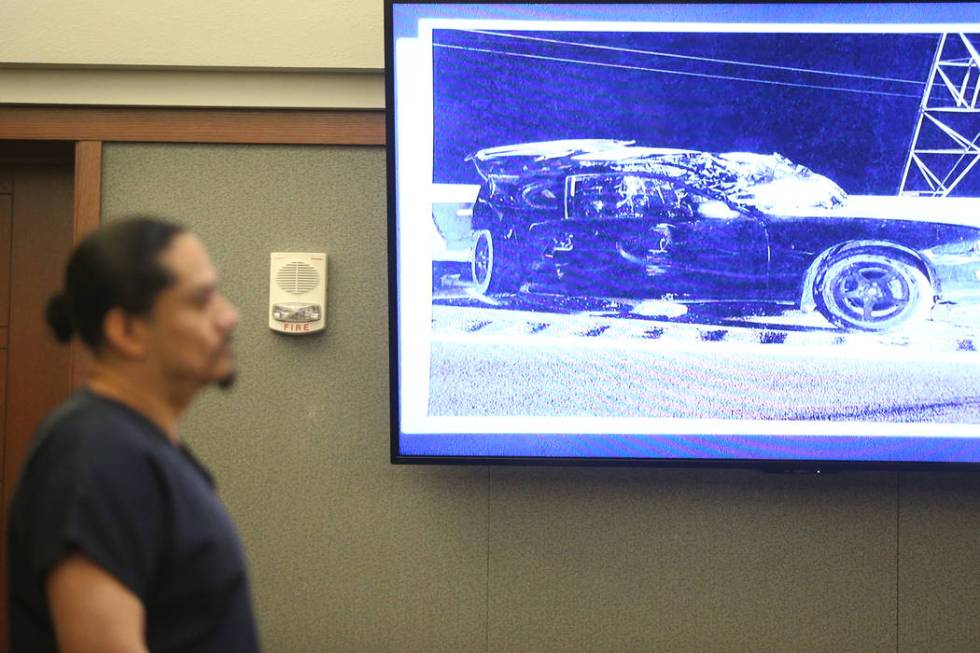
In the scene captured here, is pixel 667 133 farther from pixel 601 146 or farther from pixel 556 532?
pixel 556 532

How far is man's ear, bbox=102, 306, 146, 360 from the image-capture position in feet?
4.07

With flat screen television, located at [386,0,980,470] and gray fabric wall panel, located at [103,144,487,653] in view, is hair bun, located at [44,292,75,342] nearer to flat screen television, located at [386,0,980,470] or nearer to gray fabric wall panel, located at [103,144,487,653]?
flat screen television, located at [386,0,980,470]

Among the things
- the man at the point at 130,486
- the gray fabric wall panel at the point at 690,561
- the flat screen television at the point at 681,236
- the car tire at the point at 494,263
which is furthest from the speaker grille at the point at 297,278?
the man at the point at 130,486

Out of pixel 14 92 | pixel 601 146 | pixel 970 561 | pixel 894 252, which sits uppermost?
pixel 14 92

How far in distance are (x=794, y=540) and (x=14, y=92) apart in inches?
107

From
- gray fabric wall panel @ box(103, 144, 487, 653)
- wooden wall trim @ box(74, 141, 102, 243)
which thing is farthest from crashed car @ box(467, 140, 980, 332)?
wooden wall trim @ box(74, 141, 102, 243)

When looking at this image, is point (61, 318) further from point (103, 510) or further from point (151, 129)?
point (151, 129)

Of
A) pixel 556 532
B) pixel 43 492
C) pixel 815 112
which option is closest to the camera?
pixel 43 492

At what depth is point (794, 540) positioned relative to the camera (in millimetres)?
3398

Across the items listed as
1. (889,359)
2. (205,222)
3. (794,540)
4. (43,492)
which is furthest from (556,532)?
(43,492)

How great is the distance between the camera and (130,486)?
119cm

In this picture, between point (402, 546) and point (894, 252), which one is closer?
point (894, 252)

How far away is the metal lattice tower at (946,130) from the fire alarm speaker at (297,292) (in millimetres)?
1699

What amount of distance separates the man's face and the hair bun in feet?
0.35
